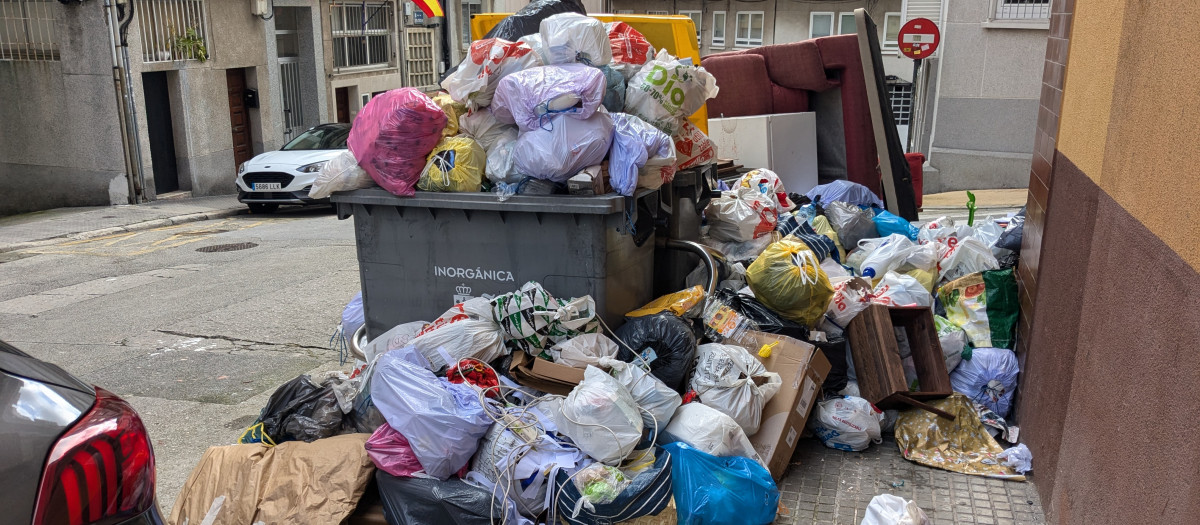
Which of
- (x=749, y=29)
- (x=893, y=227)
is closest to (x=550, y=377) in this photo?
(x=893, y=227)

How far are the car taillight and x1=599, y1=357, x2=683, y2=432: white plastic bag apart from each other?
228 centimetres

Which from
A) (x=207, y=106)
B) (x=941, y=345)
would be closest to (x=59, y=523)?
(x=941, y=345)

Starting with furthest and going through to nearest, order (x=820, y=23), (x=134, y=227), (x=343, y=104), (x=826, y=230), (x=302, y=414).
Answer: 1. (x=820, y=23)
2. (x=343, y=104)
3. (x=134, y=227)
4. (x=826, y=230)
5. (x=302, y=414)

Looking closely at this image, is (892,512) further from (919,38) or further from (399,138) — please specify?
(919,38)

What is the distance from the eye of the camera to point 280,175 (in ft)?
43.5

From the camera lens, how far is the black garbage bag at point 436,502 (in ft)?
12.0

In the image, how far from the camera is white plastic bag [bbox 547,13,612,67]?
4840mm

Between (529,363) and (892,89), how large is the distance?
19.6m

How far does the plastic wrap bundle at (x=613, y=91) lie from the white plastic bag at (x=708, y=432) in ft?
5.87

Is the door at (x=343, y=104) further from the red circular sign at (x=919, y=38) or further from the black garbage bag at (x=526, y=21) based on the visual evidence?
the black garbage bag at (x=526, y=21)

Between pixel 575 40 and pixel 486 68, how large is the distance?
52cm

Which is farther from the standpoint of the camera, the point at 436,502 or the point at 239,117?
the point at 239,117

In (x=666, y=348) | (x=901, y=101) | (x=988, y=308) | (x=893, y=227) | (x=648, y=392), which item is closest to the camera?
(x=648, y=392)

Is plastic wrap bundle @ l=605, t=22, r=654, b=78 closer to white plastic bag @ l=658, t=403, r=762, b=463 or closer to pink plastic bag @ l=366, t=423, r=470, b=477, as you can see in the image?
white plastic bag @ l=658, t=403, r=762, b=463
